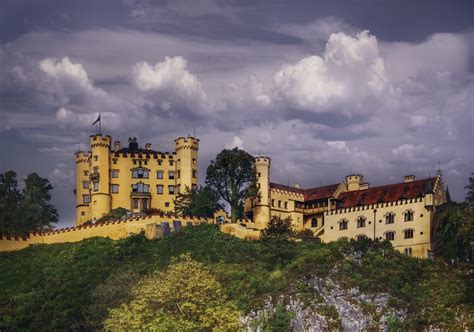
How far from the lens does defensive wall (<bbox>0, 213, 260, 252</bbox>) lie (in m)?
113

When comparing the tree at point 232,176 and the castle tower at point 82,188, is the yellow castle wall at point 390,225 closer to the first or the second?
the tree at point 232,176

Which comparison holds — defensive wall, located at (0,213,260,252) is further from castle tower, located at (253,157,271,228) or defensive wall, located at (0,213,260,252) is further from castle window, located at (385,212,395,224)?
castle window, located at (385,212,395,224)

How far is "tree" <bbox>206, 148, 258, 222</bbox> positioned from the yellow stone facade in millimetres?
7817

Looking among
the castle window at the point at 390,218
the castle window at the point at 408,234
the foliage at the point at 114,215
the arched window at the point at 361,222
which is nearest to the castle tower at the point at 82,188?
the foliage at the point at 114,215

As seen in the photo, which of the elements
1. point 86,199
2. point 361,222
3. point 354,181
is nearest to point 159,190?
point 86,199

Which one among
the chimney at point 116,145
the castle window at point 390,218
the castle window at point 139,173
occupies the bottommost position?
the castle window at point 390,218

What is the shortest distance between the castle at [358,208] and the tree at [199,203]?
5439 mm

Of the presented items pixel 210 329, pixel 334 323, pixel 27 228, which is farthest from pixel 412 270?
pixel 27 228

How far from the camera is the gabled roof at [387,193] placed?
116062 mm

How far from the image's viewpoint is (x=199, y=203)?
122 metres

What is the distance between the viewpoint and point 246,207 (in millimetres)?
127500

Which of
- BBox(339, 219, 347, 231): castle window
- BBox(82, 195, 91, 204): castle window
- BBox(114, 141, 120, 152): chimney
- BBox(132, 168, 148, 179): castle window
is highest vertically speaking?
BBox(114, 141, 120, 152): chimney

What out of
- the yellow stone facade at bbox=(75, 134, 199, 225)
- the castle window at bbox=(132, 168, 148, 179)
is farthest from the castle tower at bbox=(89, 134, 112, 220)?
the castle window at bbox=(132, 168, 148, 179)

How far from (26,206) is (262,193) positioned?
31524 mm
